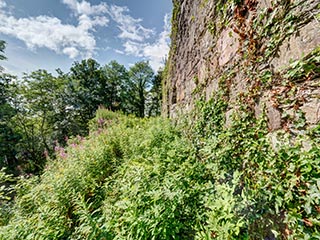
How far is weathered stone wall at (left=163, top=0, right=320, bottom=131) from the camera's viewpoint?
96cm

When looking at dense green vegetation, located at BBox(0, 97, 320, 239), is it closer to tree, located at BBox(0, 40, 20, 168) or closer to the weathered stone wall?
the weathered stone wall

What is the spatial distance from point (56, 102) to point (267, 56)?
56.2 ft

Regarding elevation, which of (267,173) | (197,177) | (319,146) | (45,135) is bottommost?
(45,135)

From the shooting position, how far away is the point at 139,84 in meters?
22.3

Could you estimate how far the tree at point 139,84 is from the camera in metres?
22.0

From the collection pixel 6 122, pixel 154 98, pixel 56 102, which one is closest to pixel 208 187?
pixel 6 122

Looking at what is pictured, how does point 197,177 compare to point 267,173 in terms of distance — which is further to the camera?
point 197,177

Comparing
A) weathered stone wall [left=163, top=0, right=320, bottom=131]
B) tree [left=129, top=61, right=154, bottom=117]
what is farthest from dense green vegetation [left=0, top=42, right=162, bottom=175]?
weathered stone wall [left=163, top=0, right=320, bottom=131]

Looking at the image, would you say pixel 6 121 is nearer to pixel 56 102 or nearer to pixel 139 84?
pixel 56 102

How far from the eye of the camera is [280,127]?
1125mm

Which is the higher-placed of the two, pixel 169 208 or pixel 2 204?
pixel 169 208

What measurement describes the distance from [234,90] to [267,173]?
0.90 meters

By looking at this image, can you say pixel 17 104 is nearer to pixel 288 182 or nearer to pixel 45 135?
pixel 45 135

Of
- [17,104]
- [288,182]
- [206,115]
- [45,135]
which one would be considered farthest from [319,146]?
[45,135]
